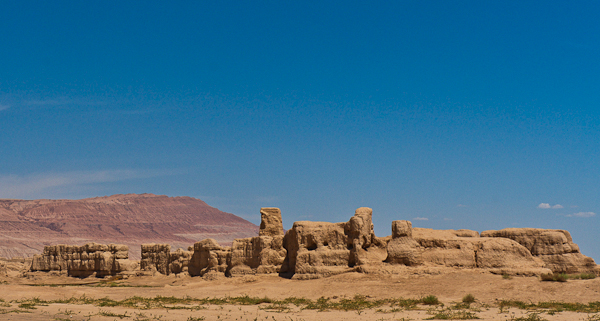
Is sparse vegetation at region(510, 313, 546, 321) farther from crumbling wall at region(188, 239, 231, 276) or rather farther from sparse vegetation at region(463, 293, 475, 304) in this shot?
crumbling wall at region(188, 239, 231, 276)

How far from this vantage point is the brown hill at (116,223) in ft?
424

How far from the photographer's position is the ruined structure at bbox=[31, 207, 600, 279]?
26984mm

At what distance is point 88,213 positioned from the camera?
157625 mm

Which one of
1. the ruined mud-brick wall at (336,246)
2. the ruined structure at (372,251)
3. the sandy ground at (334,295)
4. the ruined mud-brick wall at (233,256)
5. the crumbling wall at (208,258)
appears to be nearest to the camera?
the sandy ground at (334,295)

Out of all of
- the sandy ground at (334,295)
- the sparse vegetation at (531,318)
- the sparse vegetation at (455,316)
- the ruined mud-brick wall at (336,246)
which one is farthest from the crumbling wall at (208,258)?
the sparse vegetation at (531,318)

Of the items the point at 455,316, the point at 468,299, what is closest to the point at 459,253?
the point at 468,299

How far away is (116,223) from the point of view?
15450cm

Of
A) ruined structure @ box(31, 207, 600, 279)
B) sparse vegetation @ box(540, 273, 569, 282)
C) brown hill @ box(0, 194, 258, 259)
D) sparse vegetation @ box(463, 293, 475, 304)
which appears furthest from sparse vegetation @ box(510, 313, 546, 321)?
brown hill @ box(0, 194, 258, 259)

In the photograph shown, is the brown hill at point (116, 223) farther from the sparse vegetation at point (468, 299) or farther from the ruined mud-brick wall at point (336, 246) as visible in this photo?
the sparse vegetation at point (468, 299)

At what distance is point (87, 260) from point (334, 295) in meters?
23.6

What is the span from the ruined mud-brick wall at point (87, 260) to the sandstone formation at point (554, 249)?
25991mm

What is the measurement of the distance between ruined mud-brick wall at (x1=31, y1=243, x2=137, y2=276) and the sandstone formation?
26.0 m

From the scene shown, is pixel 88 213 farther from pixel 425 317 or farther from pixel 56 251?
pixel 425 317

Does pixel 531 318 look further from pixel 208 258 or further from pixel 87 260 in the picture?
pixel 87 260
